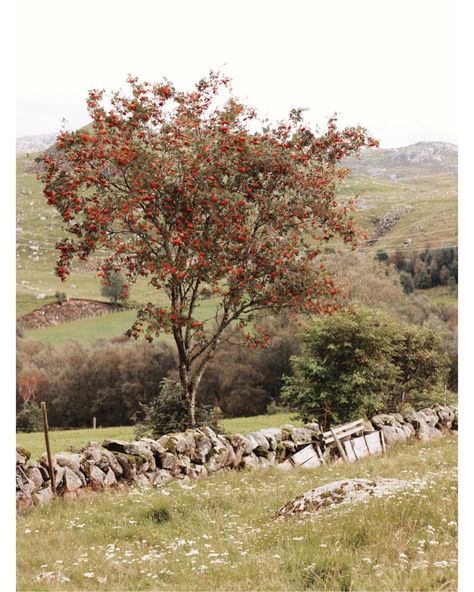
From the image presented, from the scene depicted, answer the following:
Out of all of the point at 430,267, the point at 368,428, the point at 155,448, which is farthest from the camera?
the point at 430,267

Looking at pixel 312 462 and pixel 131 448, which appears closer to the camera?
pixel 131 448

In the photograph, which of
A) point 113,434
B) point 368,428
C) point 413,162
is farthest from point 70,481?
point 413,162

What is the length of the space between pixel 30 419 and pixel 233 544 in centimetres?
2801

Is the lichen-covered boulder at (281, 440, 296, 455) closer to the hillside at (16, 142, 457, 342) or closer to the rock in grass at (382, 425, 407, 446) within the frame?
the rock in grass at (382, 425, 407, 446)

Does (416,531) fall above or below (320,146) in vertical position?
below

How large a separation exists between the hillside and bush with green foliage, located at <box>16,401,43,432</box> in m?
7.57

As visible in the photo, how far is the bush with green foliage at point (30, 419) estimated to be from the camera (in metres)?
32.8

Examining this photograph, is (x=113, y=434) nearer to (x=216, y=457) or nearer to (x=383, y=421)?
(x=383, y=421)

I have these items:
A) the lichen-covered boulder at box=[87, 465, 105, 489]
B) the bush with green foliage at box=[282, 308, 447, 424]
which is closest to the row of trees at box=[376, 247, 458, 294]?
the bush with green foliage at box=[282, 308, 447, 424]

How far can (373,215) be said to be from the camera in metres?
67.8
